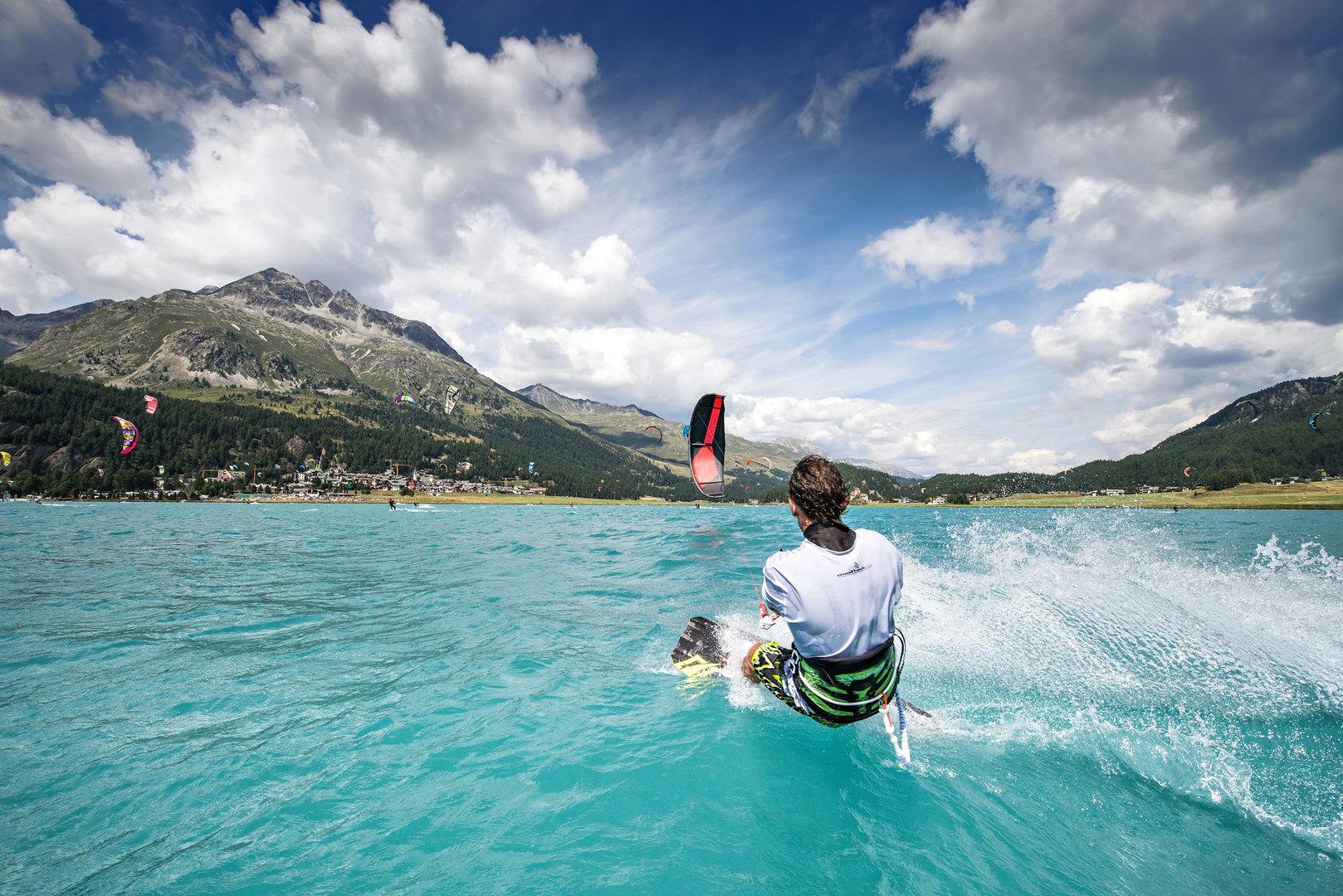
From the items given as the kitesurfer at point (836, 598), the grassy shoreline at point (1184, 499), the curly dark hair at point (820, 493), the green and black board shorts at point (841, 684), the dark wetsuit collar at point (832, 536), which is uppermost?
the curly dark hair at point (820, 493)

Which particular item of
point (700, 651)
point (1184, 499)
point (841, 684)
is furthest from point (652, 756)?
point (1184, 499)

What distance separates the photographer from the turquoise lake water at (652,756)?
5398 mm

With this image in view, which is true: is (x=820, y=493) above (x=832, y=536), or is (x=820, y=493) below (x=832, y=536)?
above

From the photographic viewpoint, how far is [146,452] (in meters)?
197

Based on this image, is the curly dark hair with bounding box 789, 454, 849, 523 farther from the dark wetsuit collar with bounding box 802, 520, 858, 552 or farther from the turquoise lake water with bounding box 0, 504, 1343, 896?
the turquoise lake water with bounding box 0, 504, 1343, 896

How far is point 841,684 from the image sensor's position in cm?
602

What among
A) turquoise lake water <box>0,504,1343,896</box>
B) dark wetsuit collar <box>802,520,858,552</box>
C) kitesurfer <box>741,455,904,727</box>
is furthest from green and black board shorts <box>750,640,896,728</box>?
dark wetsuit collar <box>802,520,858,552</box>

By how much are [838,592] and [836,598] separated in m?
0.08

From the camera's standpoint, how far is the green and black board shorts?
5906 mm

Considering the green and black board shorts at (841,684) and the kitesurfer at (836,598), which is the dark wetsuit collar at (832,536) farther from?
the green and black board shorts at (841,684)

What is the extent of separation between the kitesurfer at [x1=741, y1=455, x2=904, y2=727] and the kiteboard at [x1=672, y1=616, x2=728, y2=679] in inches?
182

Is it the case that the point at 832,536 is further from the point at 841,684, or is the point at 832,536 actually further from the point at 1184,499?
the point at 1184,499

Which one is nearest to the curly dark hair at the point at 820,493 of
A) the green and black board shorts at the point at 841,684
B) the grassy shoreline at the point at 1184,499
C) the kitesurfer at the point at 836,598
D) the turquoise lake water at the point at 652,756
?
the kitesurfer at the point at 836,598

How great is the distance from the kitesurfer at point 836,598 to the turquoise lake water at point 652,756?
163 centimetres
